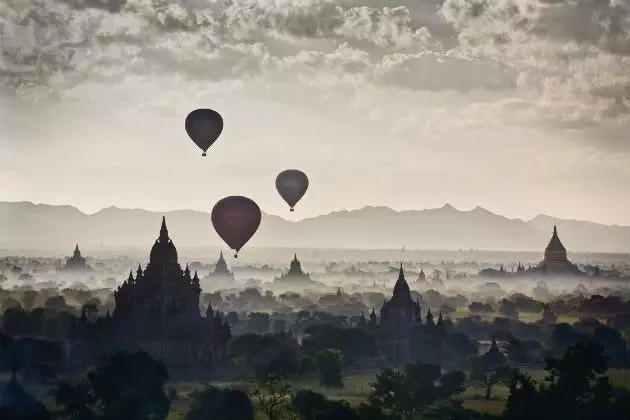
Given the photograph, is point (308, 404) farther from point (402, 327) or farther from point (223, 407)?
point (402, 327)

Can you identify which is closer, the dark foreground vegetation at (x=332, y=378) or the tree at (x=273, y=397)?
the dark foreground vegetation at (x=332, y=378)

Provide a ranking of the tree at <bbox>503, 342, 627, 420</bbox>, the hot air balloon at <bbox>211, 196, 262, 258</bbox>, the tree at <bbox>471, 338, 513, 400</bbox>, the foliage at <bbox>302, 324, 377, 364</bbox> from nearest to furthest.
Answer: the tree at <bbox>503, 342, 627, 420</bbox> < the tree at <bbox>471, 338, 513, 400</bbox> < the foliage at <bbox>302, 324, 377, 364</bbox> < the hot air balloon at <bbox>211, 196, 262, 258</bbox>

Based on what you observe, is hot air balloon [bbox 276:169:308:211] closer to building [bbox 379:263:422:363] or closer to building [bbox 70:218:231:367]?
building [bbox 379:263:422:363]

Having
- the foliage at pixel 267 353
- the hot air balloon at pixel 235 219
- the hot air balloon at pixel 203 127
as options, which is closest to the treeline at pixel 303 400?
the foliage at pixel 267 353

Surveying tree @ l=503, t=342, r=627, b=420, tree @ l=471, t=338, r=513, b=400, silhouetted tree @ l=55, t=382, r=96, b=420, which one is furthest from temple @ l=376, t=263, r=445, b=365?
silhouetted tree @ l=55, t=382, r=96, b=420

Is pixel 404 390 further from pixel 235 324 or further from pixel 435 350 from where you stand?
pixel 235 324

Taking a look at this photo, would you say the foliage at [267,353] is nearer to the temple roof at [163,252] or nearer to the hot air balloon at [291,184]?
the temple roof at [163,252]

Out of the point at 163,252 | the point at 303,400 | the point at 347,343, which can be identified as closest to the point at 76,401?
the point at 303,400
